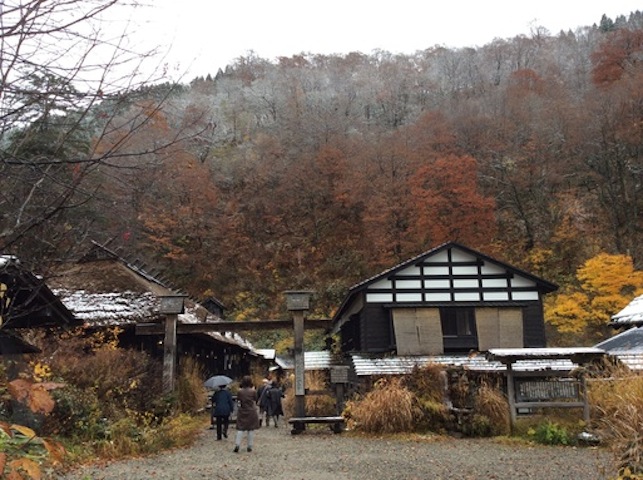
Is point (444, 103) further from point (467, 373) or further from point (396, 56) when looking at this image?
point (467, 373)

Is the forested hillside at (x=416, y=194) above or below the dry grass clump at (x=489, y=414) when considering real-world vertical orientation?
above

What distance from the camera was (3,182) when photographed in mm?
3492

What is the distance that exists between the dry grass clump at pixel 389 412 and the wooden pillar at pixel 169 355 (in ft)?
15.8

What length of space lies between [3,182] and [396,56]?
80.6 m

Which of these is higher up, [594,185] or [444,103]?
[444,103]

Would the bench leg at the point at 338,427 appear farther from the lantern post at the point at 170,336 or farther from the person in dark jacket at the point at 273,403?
the lantern post at the point at 170,336

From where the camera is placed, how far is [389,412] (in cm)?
1260

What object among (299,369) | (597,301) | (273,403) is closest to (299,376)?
(299,369)

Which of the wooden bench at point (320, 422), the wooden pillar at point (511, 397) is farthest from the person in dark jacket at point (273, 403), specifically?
the wooden pillar at point (511, 397)

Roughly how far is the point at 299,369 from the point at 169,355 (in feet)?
11.2

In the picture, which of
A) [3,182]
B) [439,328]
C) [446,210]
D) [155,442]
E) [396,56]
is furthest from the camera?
[396,56]

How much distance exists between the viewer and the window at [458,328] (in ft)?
58.8

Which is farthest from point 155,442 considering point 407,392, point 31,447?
point 407,392

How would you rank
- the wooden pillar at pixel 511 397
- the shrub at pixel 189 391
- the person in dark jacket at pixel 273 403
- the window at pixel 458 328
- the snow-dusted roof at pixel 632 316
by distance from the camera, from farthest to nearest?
the window at pixel 458 328
the person in dark jacket at pixel 273 403
the snow-dusted roof at pixel 632 316
the shrub at pixel 189 391
the wooden pillar at pixel 511 397
